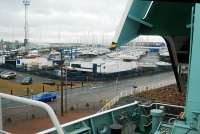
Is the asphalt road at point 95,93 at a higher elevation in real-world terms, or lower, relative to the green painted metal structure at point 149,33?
lower

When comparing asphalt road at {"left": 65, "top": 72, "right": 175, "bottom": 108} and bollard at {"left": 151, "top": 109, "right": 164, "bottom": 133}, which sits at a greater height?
bollard at {"left": 151, "top": 109, "right": 164, "bottom": 133}

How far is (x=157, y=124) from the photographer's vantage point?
285 inches

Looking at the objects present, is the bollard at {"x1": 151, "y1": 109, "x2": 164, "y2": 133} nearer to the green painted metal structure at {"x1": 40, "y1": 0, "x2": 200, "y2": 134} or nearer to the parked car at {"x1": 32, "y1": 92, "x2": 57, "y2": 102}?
the green painted metal structure at {"x1": 40, "y1": 0, "x2": 200, "y2": 134}

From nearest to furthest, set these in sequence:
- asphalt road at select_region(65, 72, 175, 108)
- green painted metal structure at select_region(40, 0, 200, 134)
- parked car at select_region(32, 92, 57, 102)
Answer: green painted metal structure at select_region(40, 0, 200, 134) < parked car at select_region(32, 92, 57, 102) < asphalt road at select_region(65, 72, 175, 108)

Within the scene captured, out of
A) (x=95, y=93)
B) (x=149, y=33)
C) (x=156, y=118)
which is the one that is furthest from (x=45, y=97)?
(x=149, y=33)

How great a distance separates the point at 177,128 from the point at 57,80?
44.2 m

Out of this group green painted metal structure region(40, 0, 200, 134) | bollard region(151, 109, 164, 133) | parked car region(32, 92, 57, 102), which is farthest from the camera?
parked car region(32, 92, 57, 102)

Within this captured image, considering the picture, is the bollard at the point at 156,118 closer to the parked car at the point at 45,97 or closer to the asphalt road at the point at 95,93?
the parked car at the point at 45,97

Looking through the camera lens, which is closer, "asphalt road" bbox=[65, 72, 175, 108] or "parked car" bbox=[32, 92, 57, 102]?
"parked car" bbox=[32, 92, 57, 102]

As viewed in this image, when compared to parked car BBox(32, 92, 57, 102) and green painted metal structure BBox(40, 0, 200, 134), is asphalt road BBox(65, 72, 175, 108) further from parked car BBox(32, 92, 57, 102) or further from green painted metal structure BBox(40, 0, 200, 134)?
green painted metal structure BBox(40, 0, 200, 134)

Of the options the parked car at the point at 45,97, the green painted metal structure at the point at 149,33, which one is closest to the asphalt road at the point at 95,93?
the parked car at the point at 45,97

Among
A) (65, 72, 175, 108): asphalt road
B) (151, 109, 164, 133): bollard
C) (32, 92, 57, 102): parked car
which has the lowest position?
(65, 72, 175, 108): asphalt road

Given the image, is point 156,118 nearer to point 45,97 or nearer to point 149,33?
point 149,33

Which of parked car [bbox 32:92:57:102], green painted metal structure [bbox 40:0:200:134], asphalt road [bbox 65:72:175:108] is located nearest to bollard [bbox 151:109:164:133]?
green painted metal structure [bbox 40:0:200:134]
